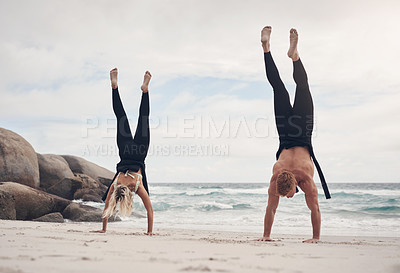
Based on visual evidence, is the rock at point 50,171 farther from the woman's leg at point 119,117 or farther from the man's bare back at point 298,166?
the man's bare back at point 298,166

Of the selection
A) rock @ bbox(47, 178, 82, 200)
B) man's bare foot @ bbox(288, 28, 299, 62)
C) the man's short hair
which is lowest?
rock @ bbox(47, 178, 82, 200)

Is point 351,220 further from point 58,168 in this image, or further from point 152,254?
point 58,168

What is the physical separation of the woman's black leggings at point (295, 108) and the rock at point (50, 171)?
13175 millimetres

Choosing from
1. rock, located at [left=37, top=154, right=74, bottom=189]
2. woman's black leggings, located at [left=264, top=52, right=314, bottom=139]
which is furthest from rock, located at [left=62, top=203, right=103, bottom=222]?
woman's black leggings, located at [left=264, top=52, right=314, bottom=139]

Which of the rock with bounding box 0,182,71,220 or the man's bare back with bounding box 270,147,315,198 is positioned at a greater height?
the man's bare back with bounding box 270,147,315,198

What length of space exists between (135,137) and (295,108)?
9.37ft

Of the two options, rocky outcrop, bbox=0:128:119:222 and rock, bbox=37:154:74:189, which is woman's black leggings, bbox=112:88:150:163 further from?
rock, bbox=37:154:74:189

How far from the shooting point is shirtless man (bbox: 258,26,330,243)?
534 cm

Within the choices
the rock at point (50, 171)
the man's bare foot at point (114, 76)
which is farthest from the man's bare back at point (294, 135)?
the rock at point (50, 171)

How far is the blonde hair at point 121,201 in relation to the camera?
6064mm

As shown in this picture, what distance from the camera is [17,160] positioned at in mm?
14125

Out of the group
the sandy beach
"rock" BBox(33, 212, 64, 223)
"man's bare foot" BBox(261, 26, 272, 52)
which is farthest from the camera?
"rock" BBox(33, 212, 64, 223)

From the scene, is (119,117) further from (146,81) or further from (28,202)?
(28,202)

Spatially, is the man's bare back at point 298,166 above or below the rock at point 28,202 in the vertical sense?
above
